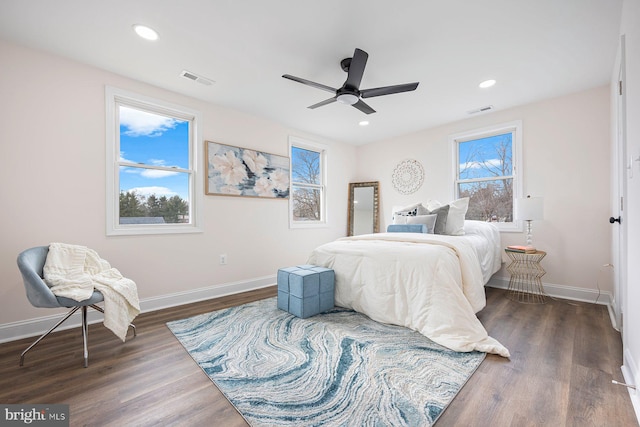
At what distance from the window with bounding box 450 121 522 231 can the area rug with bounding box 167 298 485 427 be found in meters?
2.60

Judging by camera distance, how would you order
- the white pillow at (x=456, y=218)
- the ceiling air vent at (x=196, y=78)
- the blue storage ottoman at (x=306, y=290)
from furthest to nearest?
the white pillow at (x=456, y=218)
the ceiling air vent at (x=196, y=78)
the blue storage ottoman at (x=306, y=290)

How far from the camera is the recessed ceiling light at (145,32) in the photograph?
208 centimetres

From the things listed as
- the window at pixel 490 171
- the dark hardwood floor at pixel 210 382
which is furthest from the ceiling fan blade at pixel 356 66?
the window at pixel 490 171

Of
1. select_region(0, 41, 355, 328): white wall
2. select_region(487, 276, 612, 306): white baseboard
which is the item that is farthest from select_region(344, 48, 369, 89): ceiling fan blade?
select_region(487, 276, 612, 306): white baseboard

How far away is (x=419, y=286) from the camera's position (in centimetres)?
228

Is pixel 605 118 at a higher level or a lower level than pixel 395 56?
lower

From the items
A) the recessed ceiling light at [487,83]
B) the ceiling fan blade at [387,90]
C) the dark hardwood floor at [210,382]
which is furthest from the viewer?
the recessed ceiling light at [487,83]

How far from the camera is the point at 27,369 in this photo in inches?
71.2

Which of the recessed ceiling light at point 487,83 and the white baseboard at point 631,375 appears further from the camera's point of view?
the recessed ceiling light at point 487,83

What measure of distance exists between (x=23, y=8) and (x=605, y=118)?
5.39 metres

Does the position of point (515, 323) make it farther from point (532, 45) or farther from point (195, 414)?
point (195, 414)

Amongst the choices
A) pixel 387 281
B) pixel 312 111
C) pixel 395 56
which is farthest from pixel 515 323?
pixel 312 111

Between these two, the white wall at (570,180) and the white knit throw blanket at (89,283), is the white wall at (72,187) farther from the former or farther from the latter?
the white wall at (570,180)

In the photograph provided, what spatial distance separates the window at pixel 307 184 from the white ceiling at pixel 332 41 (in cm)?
A: 139
